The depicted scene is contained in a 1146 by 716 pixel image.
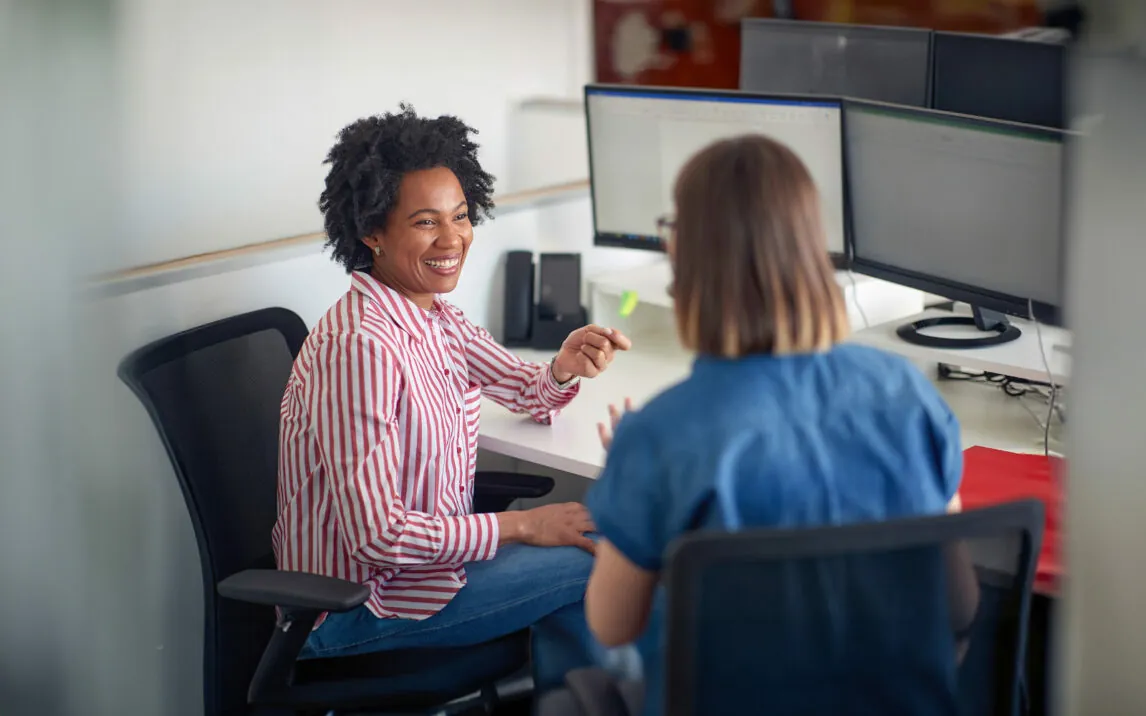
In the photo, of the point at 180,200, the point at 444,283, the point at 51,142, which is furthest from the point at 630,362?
the point at 51,142

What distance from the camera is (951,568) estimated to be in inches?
41.4

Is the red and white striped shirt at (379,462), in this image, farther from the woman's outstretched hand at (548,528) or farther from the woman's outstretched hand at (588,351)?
the woman's outstretched hand at (588,351)

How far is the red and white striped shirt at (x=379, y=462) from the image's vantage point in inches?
62.7

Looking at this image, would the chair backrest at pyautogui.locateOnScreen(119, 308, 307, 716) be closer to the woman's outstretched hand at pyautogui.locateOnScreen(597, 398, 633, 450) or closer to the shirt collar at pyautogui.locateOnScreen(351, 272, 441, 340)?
the shirt collar at pyautogui.locateOnScreen(351, 272, 441, 340)

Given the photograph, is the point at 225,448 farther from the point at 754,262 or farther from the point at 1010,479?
the point at 1010,479

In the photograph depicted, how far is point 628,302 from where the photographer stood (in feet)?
8.17

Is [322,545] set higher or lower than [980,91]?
lower

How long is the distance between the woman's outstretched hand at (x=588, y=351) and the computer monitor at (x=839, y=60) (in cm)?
97

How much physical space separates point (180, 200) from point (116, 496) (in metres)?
1.78

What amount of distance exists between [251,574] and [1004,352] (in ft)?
4.07

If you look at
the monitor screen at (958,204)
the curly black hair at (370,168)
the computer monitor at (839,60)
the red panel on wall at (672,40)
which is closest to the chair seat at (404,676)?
the curly black hair at (370,168)

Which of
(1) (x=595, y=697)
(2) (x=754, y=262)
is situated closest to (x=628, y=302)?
(1) (x=595, y=697)

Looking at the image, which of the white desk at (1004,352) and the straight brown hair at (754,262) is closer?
the straight brown hair at (754,262)

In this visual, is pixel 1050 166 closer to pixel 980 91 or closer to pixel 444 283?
pixel 980 91
